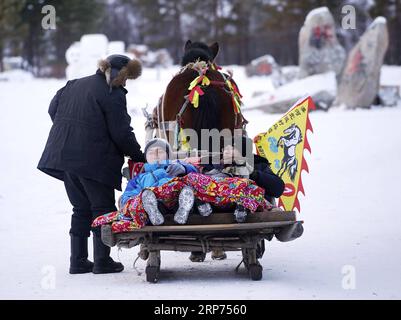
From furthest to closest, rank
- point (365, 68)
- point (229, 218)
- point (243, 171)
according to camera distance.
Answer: point (365, 68)
point (243, 171)
point (229, 218)

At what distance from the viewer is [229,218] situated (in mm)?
5332

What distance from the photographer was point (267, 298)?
4.97 metres

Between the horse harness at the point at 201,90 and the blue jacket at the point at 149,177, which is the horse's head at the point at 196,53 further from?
the blue jacket at the point at 149,177

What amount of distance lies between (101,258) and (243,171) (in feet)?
4.21

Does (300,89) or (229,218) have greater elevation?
(300,89)

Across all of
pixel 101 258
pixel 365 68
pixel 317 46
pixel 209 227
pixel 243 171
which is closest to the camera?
pixel 209 227

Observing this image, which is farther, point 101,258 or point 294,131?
point 294,131

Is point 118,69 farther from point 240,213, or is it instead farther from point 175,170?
point 240,213

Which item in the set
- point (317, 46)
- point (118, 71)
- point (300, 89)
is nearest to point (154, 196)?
point (118, 71)

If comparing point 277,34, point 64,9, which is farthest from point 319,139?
point 277,34

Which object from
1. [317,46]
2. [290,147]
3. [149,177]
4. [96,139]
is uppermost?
[317,46]

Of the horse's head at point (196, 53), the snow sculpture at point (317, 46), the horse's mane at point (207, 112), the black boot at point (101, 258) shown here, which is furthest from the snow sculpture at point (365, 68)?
the black boot at point (101, 258)

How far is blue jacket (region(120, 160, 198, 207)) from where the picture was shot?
5.37 m

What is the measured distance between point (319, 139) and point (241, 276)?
8880 millimetres
